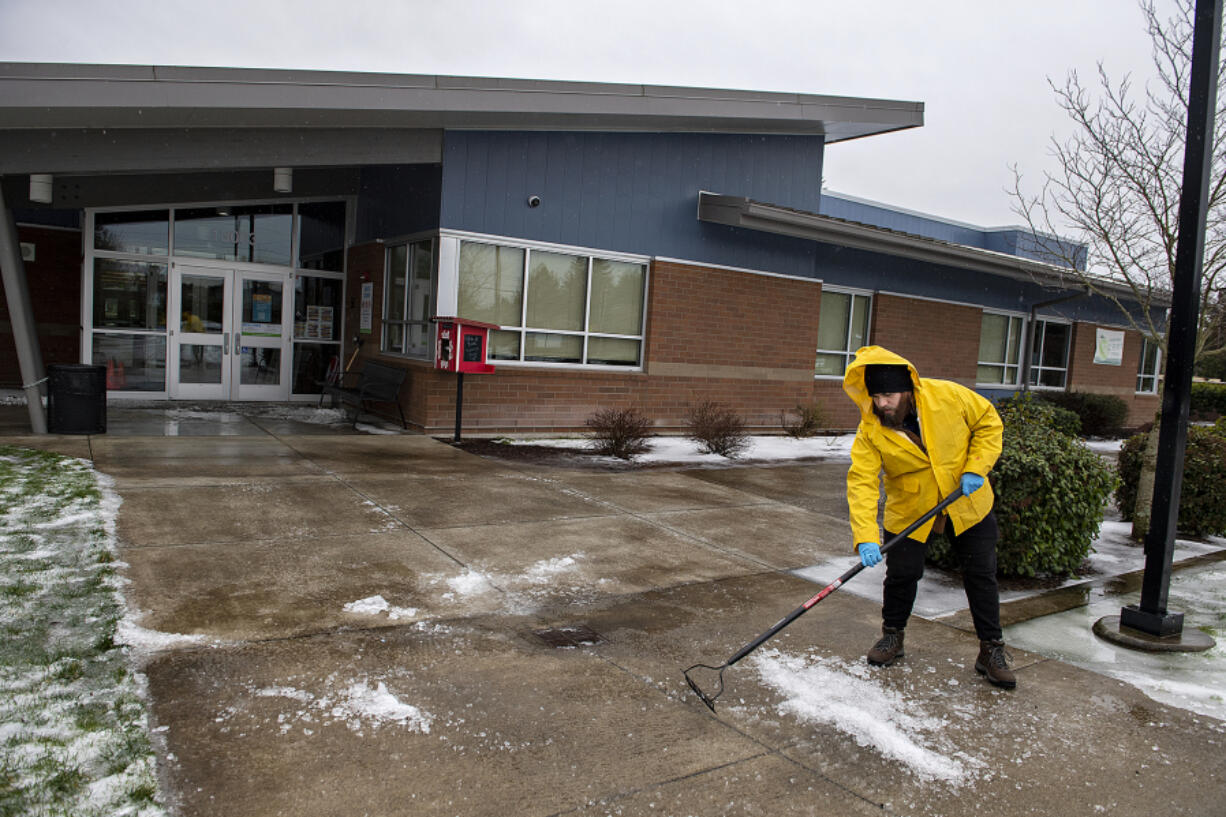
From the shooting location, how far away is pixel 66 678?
12.1 feet

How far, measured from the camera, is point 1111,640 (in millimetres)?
5035

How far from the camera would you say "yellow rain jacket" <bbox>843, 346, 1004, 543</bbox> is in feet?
13.6

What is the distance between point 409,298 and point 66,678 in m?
9.12

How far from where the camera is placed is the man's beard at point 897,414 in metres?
4.18

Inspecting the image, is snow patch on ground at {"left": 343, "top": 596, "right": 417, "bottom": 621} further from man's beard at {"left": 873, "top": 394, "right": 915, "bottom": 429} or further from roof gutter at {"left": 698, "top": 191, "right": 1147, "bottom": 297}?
roof gutter at {"left": 698, "top": 191, "right": 1147, "bottom": 297}

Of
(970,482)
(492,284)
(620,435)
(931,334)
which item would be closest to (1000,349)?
(931,334)

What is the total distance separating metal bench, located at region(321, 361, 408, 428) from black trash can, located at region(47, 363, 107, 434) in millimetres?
3248

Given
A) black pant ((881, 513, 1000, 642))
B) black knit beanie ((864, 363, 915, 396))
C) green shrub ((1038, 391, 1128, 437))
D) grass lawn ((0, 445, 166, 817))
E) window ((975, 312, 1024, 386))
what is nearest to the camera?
grass lawn ((0, 445, 166, 817))

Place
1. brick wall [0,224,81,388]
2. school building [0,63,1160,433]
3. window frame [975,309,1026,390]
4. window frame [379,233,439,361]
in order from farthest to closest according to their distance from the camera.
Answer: window frame [975,309,1026,390] → brick wall [0,224,81,388] → window frame [379,233,439,361] → school building [0,63,1160,433]

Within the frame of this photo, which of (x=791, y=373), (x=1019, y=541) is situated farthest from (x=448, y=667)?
(x=791, y=373)

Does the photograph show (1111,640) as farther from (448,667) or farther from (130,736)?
(130,736)

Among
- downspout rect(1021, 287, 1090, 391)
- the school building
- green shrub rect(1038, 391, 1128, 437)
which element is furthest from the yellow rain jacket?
green shrub rect(1038, 391, 1128, 437)

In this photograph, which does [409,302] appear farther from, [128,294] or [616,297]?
[128,294]

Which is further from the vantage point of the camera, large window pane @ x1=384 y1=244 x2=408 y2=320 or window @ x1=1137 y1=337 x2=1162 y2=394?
window @ x1=1137 y1=337 x2=1162 y2=394
